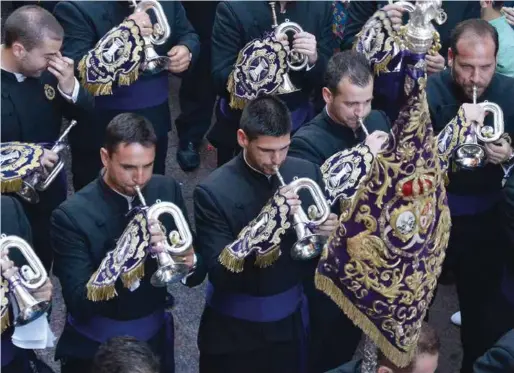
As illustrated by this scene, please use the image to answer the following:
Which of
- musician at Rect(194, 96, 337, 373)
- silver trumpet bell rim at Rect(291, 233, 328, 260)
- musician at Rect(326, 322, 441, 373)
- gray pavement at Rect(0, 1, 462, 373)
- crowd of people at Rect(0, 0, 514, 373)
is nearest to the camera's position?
crowd of people at Rect(0, 0, 514, 373)

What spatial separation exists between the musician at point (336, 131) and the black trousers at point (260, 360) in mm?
571

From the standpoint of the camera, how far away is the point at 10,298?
5027 millimetres

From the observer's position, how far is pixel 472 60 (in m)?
6.67

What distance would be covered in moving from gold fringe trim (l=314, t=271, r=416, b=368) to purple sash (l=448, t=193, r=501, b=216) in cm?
232

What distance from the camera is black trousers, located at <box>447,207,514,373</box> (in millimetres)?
6762

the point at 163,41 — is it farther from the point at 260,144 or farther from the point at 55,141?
the point at 260,144

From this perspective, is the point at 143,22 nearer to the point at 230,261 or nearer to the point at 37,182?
the point at 37,182

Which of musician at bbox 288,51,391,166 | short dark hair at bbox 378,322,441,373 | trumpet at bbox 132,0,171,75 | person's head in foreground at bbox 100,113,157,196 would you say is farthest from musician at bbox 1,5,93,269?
short dark hair at bbox 378,322,441,373

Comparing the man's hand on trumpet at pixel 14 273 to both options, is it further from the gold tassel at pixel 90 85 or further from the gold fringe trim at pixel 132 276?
the gold tassel at pixel 90 85

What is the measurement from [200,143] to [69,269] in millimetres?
3988

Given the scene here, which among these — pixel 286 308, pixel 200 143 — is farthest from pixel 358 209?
pixel 200 143

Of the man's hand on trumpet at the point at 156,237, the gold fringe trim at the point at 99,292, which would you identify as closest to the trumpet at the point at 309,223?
the man's hand on trumpet at the point at 156,237

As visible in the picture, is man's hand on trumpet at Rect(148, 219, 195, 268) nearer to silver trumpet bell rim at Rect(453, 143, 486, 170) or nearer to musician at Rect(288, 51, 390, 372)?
musician at Rect(288, 51, 390, 372)

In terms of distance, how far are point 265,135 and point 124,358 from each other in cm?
166
